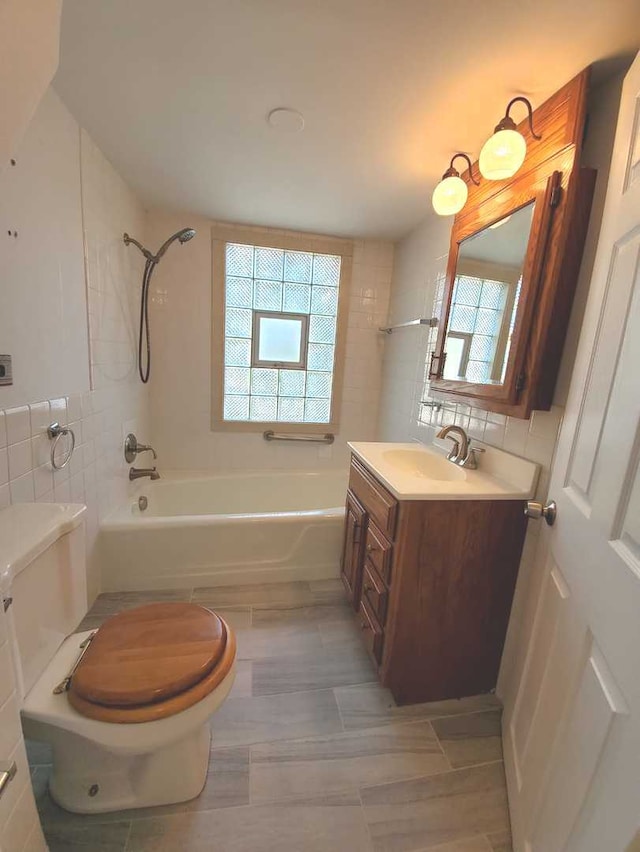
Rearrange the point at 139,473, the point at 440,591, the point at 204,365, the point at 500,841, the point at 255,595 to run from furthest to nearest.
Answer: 1. the point at 204,365
2. the point at 139,473
3. the point at 255,595
4. the point at 440,591
5. the point at 500,841

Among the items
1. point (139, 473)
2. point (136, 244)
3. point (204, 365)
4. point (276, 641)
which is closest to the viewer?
point (276, 641)

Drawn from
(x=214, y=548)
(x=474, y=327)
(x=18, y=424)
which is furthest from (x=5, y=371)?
(x=474, y=327)

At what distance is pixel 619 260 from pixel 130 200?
7.76 ft

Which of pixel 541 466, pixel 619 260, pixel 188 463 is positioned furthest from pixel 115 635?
pixel 188 463

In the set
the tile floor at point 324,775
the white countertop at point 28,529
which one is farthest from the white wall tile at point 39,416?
the tile floor at point 324,775

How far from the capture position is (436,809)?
3.34 ft

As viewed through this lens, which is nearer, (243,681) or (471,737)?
(471,737)

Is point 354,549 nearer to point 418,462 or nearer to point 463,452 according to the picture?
point 418,462

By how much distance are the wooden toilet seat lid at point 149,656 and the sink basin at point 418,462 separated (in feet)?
3.29

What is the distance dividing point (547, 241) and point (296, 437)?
80.6 inches

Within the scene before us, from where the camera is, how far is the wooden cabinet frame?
1007 mm

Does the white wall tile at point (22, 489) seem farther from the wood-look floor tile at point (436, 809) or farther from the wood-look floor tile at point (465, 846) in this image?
the wood-look floor tile at point (465, 846)

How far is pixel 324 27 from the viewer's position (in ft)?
3.07

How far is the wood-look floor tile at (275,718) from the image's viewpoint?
1182 mm
